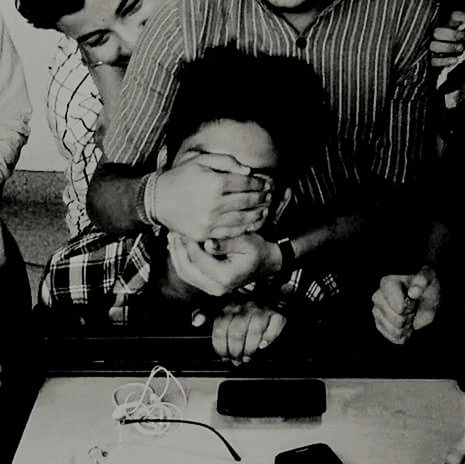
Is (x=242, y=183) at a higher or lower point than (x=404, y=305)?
higher

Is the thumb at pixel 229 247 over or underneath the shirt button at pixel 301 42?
underneath

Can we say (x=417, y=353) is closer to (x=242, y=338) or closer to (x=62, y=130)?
(x=242, y=338)

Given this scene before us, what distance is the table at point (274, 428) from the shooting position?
905 millimetres

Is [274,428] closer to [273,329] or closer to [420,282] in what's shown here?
[273,329]

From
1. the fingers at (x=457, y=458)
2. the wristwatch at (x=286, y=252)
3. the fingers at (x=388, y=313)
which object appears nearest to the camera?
the fingers at (x=457, y=458)

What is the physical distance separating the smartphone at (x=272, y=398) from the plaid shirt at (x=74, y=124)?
1.34 feet

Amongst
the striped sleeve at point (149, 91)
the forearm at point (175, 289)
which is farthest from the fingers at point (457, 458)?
the striped sleeve at point (149, 91)

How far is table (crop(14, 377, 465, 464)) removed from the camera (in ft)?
2.97

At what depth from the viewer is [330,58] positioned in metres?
1.07

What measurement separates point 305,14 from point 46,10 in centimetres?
37

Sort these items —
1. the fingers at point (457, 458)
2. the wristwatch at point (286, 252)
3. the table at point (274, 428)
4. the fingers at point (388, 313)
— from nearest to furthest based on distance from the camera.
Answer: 1. the fingers at point (457, 458)
2. the table at point (274, 428)
3. the fingers at point (388, 313)
4. the wristwatch at point (286, 252)

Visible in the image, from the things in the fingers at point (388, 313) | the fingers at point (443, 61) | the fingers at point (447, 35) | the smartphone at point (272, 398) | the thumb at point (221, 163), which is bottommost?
the smartphone at point (272, 398)

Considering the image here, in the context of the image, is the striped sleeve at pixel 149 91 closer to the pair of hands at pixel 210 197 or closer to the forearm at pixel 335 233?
the pair of hands at pixel 210 197

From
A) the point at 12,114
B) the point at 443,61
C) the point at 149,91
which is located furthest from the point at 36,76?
the point at 443,61
